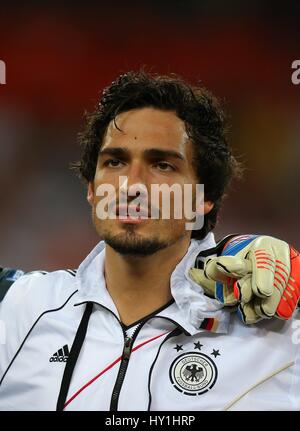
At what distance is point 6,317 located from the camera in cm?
171

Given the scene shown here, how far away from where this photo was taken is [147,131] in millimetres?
1682

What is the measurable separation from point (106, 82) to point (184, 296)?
260 centimetres

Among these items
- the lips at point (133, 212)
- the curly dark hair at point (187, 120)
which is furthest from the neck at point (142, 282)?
the curly dark hair at point (187, 120)

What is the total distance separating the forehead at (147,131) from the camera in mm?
1658

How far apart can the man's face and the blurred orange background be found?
1802 millimetres

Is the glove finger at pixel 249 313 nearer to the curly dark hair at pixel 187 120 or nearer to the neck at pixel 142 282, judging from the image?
the neck at pixel 142 282

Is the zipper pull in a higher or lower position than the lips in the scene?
lower

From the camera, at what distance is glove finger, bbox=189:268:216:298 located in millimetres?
1613

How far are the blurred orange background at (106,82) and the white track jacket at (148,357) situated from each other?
72.8 inches

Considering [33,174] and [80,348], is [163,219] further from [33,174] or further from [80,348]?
[33,174]

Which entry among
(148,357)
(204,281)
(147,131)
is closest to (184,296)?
(204,281)

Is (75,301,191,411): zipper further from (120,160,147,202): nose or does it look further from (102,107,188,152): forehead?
(102,107,188,152): forehead

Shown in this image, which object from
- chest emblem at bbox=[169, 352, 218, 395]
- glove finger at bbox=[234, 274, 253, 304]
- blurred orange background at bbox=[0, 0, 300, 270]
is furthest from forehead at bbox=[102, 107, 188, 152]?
blurred orange background at bbox=[0, 0, 300, 270]
